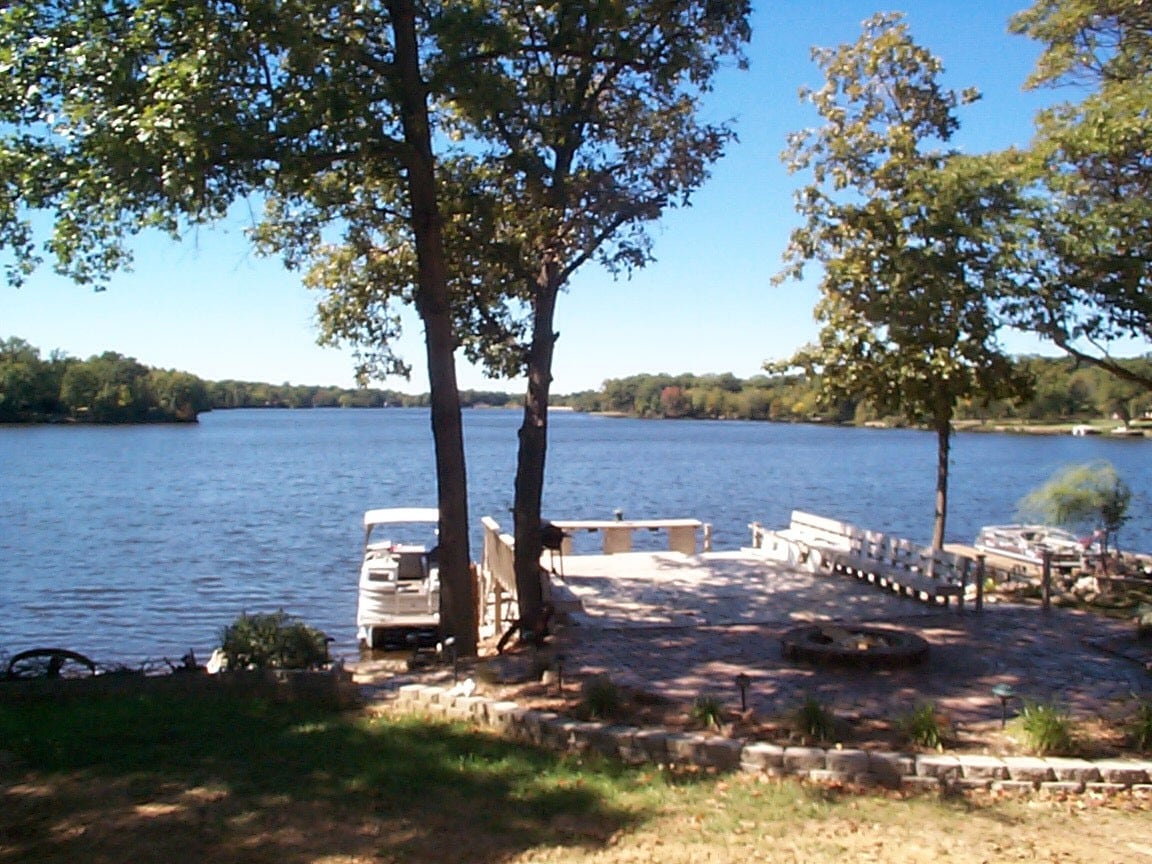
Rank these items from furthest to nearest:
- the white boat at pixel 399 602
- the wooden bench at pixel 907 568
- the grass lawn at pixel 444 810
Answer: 1. the white boat at pixel 399 602
2. the wooden bench at pixel 907 568
3. the grass lawn at pixel 444 810

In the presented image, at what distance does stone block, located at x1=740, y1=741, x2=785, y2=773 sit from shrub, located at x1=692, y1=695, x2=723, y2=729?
68 cm

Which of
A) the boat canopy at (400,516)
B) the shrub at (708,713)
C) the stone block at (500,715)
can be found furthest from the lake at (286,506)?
the shrub at (708,713)

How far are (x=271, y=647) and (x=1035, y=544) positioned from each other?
50.1 feet

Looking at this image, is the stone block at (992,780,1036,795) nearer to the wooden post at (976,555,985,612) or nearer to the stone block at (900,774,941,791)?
the stone block at (900,774,941,791)

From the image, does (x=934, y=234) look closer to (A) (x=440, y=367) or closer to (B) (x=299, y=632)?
(A) (x=440, y=367)

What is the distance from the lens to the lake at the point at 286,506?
21.5 m

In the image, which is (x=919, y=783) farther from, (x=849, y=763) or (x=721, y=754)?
(x=721, y=754)

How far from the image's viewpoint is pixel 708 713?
7344 mm

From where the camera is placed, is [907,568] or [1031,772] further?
[907,568]

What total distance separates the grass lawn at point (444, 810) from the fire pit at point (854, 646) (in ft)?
10.6

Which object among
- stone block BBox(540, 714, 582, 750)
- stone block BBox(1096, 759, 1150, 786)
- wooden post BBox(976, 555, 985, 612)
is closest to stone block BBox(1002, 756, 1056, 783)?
stone block BBox(1096, 759, 1150, 786)

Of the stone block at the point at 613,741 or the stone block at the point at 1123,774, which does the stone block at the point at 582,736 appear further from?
the stone block at the point at 1123,774

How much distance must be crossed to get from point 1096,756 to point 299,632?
21.1ft

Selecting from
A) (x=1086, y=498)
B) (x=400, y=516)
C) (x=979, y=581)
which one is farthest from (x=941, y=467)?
(x=400, y=516)
